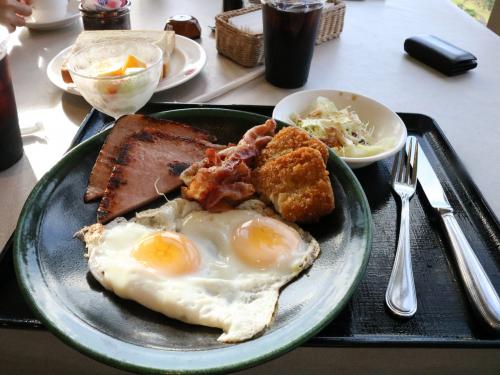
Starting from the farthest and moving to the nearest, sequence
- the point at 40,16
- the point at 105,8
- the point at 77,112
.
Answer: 1. the point at 40,16
2. the point at 105,8
3. the point at 77,112

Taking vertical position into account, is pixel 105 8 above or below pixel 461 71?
above

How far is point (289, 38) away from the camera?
2.10m

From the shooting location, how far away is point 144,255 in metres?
1.17

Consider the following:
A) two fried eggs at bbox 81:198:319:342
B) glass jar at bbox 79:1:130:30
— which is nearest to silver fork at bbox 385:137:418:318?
two fried eggs at bbox 81:198:319:342

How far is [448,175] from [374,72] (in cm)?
110

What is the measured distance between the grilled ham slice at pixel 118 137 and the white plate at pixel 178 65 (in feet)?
1.97

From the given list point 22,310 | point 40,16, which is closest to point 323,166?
point 22,310

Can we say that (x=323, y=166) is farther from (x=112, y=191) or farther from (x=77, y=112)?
(x=77, y=112)

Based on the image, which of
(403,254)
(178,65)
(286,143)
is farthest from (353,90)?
(403,254)

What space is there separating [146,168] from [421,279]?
0.93 meters

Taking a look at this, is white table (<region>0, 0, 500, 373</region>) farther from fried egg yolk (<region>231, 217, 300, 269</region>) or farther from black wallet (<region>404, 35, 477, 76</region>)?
fried egg yolk (<region>231, 217, 300, 269</region>)

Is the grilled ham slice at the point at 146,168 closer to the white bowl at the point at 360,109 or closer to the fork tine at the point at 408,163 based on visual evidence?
the white bowl at the point at 360,109

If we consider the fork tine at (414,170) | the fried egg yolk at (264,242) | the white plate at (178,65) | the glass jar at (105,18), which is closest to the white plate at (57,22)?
the glass jar at (105,18)

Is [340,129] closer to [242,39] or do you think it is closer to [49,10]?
[242,39]
